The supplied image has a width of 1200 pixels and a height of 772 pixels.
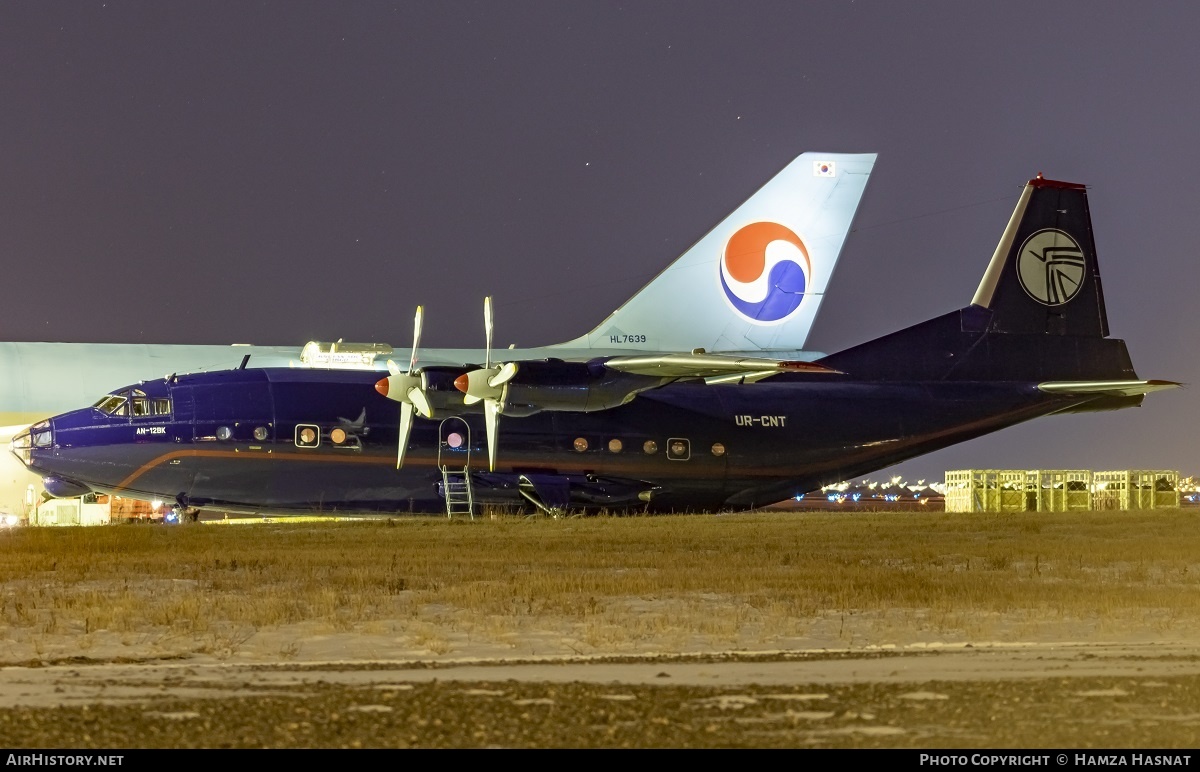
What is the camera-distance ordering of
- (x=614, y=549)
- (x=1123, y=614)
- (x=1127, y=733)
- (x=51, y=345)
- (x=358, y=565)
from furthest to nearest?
(x=51, y=345) → (x=614, y=549) → (x=358, y=565) → (x=1123, y=614) → (x=1127, y=733)

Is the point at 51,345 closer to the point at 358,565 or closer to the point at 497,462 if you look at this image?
the point at 497,462

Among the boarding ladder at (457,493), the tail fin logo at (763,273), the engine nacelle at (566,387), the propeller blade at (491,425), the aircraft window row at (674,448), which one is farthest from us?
the tail fin logo at (763,273)

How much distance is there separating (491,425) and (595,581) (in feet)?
37.3

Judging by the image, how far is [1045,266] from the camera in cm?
3341

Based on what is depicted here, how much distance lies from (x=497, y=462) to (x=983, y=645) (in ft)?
59.9

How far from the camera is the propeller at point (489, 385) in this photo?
88.7 feet

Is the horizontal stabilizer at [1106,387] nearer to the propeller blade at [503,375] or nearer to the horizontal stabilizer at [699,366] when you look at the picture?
the horizontal stabilizer at [699,366]

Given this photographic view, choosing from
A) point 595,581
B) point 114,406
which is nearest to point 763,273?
point 114,406

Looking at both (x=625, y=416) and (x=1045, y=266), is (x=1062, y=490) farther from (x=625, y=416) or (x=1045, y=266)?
(x=625, y=416)

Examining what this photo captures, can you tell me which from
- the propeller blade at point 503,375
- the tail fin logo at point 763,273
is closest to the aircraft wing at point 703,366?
the propeller blade at point 503,375

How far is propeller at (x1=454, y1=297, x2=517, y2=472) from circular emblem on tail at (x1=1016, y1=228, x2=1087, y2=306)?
14155 millimetres

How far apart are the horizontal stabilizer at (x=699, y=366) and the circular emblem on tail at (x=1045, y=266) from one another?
9.10 m

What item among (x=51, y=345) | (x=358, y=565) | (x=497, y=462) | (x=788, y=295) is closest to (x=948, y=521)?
(x=788, y=295)

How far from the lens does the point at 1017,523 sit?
28.6 metres
